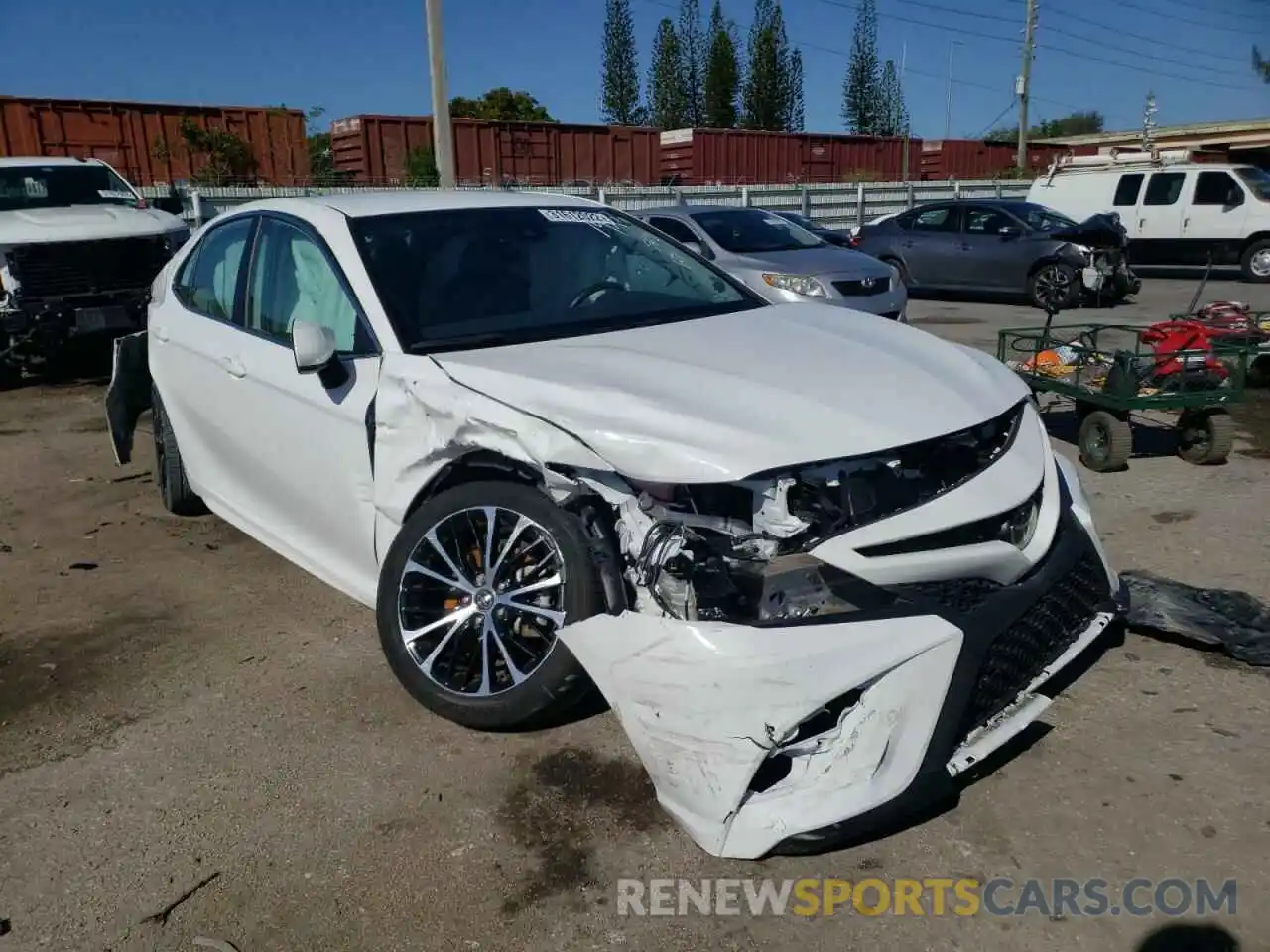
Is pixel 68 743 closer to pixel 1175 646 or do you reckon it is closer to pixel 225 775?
pixel 225 775

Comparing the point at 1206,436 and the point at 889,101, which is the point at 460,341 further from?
the point at 889,101

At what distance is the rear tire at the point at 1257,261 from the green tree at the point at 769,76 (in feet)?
141

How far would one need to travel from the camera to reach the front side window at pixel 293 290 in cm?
364

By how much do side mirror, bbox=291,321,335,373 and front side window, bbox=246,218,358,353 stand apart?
122 millimetres

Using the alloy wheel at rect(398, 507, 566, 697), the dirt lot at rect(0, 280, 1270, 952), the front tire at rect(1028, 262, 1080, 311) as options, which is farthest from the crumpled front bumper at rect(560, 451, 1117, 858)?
the front tire at rect(1028, 262, 1080, 311)

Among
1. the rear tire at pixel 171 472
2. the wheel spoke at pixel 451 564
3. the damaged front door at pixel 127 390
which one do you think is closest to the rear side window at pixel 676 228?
the damaged front door at pixel 127 390

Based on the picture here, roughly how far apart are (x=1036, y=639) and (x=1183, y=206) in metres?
16.9

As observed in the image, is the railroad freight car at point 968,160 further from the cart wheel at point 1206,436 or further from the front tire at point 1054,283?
the cart wheel at point 1206,436

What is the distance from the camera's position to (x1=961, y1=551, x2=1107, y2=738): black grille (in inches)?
102

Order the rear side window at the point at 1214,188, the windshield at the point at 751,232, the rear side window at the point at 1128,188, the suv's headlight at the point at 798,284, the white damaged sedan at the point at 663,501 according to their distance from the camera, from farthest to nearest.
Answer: the rear side window at the point at 1128,188, the rear side window at the point at 1214,188, the windshield at the point at 751,232, the suv's headlight at the point at 798,284, the white damaged sedan at the point at 663,501

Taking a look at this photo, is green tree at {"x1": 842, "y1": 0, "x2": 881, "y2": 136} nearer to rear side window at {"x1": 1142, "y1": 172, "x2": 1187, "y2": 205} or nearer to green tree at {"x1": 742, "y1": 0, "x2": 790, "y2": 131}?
green tree at {"x1": 742, "y1": 0, "x2": 790, "y2": 131}

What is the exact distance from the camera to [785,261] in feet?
33.7

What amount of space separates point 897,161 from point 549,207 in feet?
113

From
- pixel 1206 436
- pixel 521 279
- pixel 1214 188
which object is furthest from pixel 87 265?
pixel 1214 188
